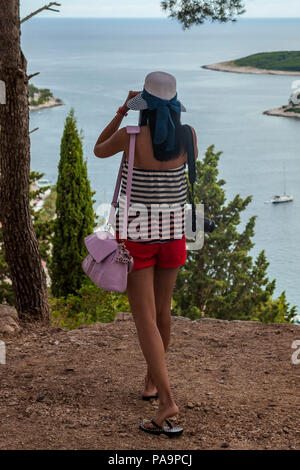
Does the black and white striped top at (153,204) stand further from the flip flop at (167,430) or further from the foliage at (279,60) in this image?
the foliage at (279,60)

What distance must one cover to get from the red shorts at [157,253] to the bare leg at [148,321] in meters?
0.04

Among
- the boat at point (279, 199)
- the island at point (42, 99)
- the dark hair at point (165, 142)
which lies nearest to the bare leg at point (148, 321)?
the dark hair at point (165, 142)

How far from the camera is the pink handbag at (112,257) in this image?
8.54 ft

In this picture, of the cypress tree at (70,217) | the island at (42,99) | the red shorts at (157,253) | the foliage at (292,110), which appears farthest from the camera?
the foliage at (292,110)

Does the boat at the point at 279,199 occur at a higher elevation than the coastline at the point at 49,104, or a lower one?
lower

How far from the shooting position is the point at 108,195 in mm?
50312

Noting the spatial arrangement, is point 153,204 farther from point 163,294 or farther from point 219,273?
point 219,273

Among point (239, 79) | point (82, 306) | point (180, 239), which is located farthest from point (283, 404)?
point (239, 79)

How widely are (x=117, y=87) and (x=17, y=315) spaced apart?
239 feet

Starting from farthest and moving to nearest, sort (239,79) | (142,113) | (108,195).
Answer: (239,79) < (108,195) < (142,113)

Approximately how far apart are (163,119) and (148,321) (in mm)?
891

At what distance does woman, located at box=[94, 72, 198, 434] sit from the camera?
2.58m

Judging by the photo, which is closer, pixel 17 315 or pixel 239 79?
pixel 17 315

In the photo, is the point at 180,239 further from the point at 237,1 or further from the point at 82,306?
the point at 82,306
